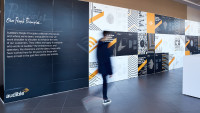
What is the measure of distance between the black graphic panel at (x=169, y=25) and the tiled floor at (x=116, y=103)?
3482mm

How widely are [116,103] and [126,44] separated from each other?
9.33 ft

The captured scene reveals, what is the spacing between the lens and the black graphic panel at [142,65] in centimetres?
602

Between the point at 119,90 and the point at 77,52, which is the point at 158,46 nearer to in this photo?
the point at 119,90

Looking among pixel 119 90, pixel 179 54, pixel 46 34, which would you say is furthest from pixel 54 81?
pixel 179 54

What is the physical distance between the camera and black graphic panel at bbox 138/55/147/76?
19.7ft

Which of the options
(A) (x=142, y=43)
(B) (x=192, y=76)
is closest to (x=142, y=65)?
(A) (x=142, y=43)

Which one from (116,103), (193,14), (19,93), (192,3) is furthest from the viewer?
(193,14)

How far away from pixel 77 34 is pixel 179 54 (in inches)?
232

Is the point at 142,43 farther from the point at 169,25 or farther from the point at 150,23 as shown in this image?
the point at 169,25

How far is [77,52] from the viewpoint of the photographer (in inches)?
170

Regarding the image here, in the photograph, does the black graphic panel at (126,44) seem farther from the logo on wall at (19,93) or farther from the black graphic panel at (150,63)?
the logo on wall at (19,93)

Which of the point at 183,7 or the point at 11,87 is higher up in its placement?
the point at 183,7

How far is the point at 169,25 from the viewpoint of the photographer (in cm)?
718

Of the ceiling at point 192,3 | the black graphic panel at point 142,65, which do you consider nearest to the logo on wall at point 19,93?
the black graphic panel at point 142,65
